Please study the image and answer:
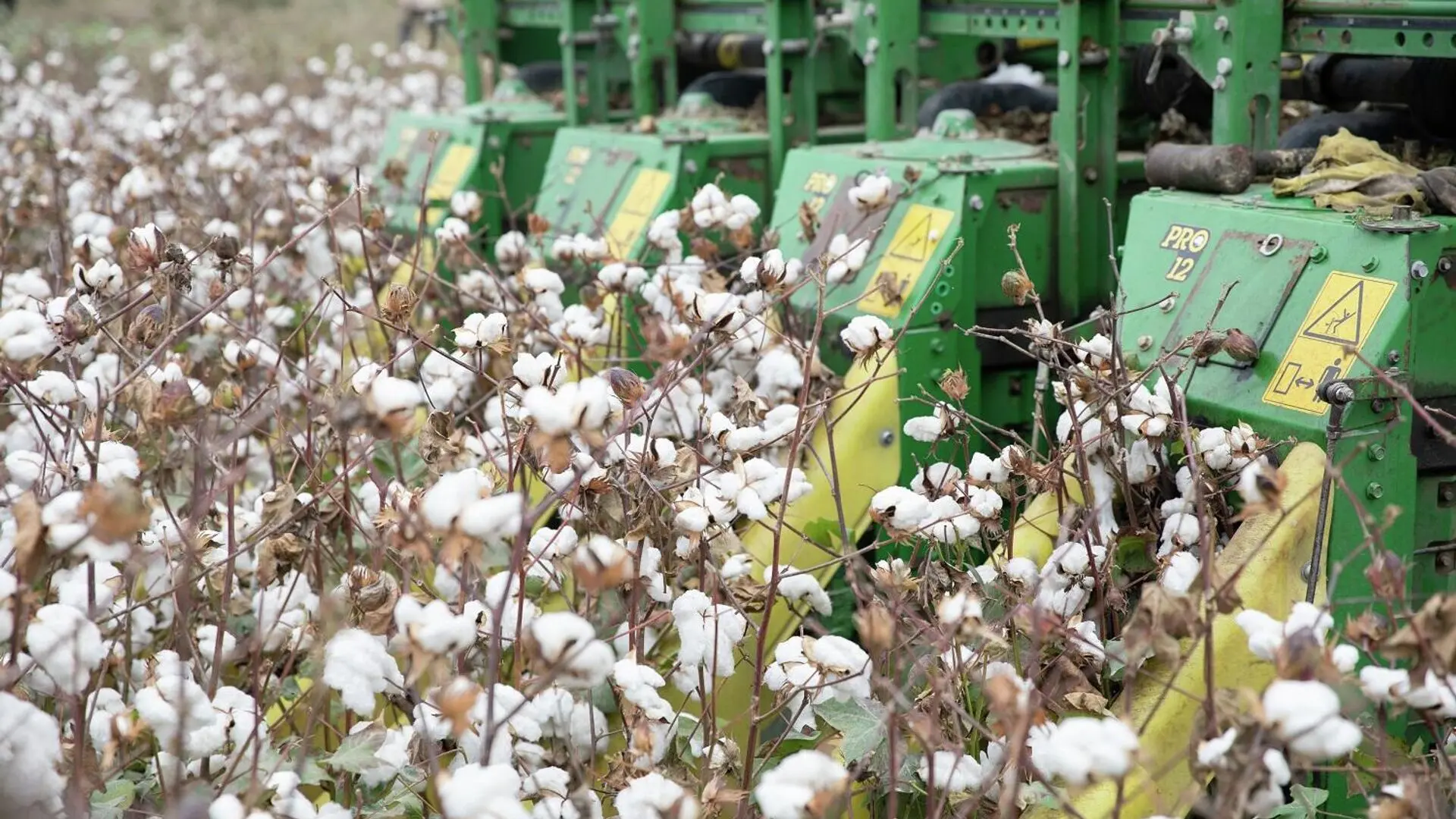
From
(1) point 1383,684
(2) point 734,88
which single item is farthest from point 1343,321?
(2) point 734,88

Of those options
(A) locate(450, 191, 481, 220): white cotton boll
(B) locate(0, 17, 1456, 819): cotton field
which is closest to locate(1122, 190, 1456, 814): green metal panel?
(B) locate(0, 17, 1456, 819): cotton field

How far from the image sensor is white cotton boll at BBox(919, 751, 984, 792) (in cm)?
238

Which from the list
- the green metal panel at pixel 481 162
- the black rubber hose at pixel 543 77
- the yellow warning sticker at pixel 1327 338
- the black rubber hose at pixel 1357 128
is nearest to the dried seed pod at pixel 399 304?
the yellow warning sticker at pixel 1327 338

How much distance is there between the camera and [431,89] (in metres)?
10.7

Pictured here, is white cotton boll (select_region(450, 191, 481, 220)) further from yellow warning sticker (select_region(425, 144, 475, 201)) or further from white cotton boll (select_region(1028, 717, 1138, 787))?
white cotton boll (select_region(1028, 717, 1138, 787))

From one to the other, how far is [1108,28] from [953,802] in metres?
2.36

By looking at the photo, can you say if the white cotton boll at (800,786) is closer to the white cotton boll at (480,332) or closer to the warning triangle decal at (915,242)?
the white cotton boll at (480,332)

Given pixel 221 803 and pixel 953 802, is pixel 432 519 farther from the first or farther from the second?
pixel 953 802

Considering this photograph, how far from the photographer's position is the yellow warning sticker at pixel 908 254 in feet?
13.4

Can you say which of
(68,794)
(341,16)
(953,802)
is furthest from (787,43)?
(341,16)

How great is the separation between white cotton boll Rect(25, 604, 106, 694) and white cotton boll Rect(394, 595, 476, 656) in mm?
421

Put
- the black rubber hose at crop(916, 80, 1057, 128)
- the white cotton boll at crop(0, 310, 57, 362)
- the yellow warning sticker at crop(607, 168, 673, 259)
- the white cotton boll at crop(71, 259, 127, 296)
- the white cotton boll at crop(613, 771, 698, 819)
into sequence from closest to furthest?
the white cotton boll at crop(613, 771, 698, 819) < the white cotton boll at crop(0, 310, 57, 362) < the white cotton boll at crop(71, 259, 127, 296) < the black rubber hose at crop(916, 80, 1057, 128) < the yellow warning sticker at crop(607, 168, 673, 259)

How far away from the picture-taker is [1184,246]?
3.49 m

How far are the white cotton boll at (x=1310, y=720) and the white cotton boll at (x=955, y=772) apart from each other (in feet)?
1.81
